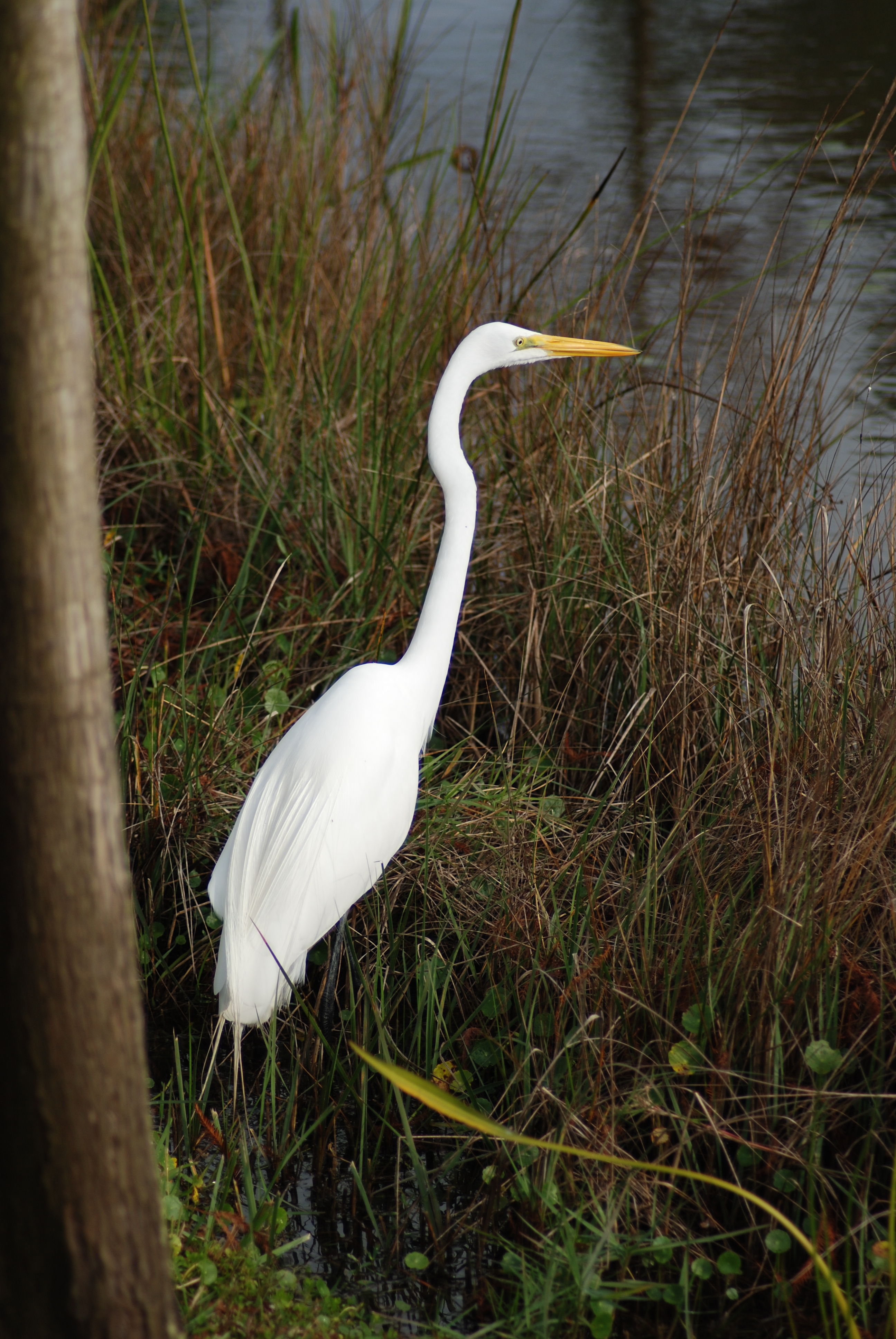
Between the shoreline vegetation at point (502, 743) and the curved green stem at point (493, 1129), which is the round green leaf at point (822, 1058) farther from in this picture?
the curved green stem at point (493, 1129)

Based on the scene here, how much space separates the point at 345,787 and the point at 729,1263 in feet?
3.11

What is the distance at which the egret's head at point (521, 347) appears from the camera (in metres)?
2.13

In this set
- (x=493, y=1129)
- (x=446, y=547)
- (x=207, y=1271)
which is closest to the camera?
(x=493, y=1129)

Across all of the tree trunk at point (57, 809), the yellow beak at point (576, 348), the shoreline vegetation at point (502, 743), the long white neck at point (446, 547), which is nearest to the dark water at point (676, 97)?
the shoreline vegetation at point (502, 743)

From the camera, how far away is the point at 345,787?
2059 millimetres

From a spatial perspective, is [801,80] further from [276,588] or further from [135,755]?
[135,755]

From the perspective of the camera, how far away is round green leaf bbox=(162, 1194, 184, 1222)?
162cm

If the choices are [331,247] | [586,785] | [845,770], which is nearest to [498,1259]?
[845,770]

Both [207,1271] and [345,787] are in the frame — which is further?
[345,787]

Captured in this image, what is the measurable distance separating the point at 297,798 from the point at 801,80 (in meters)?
8.51

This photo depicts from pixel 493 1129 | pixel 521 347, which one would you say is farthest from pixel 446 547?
pixel 493 1129

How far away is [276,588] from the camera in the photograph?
313 cm

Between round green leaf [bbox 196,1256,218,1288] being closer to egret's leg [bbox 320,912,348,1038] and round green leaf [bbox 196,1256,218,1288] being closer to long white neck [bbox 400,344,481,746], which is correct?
egret's leg [bbox 320,912,348,1038]

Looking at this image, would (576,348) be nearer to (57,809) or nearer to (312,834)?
(312,834)
